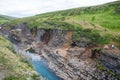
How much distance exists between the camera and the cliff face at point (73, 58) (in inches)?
2537

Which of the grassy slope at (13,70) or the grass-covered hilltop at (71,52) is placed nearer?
the grassy slope at (13,70)

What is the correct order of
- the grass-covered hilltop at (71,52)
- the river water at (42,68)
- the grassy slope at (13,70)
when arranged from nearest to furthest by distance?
the grassy slope at (13,70) < the grass-covered hilltop at (71,52) < the river water at (42,68)

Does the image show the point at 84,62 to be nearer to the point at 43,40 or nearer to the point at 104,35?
the point at 104,35

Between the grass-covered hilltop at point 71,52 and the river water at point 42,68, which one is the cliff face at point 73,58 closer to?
the grass-covered hilltop at point 71,52

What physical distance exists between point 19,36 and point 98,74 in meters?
74.3

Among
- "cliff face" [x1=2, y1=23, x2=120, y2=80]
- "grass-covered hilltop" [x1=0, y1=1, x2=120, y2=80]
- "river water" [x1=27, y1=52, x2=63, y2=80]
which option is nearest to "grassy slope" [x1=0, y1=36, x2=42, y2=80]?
"grass-covered hilltop" [x1=0, y1=1, x2=120, y2=80]

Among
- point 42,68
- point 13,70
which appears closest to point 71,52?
point 42,68

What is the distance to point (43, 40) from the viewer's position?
10838 cm

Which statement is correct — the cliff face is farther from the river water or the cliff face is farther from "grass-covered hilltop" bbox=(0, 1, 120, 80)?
the river water

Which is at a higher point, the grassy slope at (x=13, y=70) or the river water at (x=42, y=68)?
the grassy slope at (x=13, y=70)

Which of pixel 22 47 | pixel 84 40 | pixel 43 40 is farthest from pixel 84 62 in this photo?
pixel 22 47

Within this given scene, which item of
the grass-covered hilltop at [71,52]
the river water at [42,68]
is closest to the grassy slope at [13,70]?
the grass-covered hilltop at [71,52]

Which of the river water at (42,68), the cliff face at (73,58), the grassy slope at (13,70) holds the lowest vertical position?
the river water at (42,68)

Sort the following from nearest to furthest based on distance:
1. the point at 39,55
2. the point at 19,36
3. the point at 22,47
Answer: the point at 39,55
the point at 22,47
the point at 19,36
